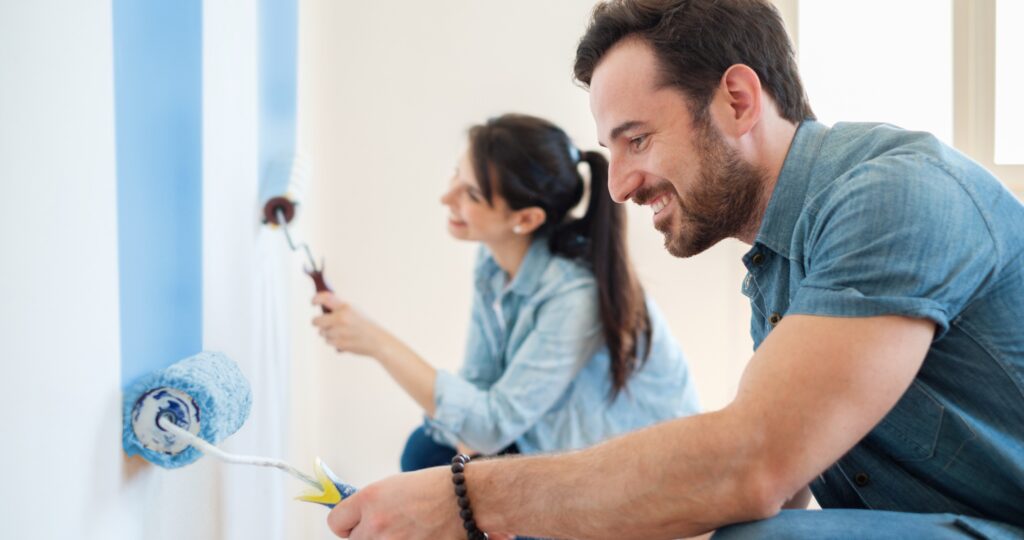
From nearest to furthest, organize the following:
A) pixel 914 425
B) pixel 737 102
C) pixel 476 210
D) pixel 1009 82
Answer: pixel 914 425, pixel 737 102, pixel 476 210, pixel 1009 82

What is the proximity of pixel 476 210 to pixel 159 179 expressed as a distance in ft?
2.50

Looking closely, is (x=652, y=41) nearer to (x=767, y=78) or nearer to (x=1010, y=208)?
(x=767, y=78)

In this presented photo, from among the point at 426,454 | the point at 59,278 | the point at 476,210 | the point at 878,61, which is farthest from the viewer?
the point at 878,61

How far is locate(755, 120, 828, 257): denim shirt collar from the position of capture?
884 mm

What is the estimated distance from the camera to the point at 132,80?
2.65 ft

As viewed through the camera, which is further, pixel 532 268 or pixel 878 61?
pixel 878 61

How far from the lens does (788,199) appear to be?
89 centimetres

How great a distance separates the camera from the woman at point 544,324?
146 centimetres

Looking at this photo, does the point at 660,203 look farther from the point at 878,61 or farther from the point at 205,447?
the point at 878,61

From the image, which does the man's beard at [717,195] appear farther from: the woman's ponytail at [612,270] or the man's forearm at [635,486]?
the woman's ponytail at [612,270]

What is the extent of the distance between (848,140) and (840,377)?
0.94 ft

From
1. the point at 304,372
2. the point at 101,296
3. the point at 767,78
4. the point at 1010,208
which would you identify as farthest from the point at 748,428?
the point at 304,372

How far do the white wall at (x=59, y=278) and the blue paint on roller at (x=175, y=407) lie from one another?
0.02 metres

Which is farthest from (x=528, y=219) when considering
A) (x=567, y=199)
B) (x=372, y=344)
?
(x=372, y=344)
